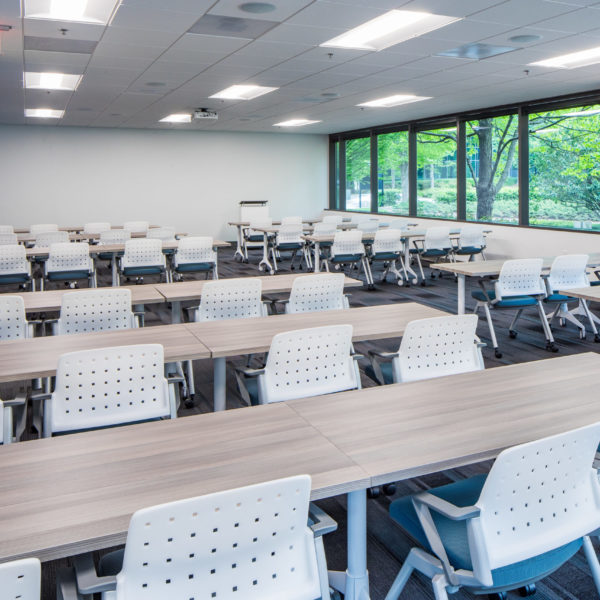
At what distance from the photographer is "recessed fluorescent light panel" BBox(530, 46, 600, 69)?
7.27 metres

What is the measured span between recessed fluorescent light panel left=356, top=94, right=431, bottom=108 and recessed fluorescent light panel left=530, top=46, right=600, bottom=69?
110 inches

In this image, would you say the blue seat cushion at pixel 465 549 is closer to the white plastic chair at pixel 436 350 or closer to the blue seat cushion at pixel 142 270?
the white plastic chair at pixel 436 350

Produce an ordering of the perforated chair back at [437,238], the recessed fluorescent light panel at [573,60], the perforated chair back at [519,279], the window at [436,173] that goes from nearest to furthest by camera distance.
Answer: the perforated chair back at [519,279], the recessed fluorescent light panel at [573,60], the perforated chair back at [437,238], the window at [436,173]

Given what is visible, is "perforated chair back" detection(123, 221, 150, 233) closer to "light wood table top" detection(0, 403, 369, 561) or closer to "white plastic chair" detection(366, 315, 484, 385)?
"white plastic chair" detection(366, 315, 484, 385)

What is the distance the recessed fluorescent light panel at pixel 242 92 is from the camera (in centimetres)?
942

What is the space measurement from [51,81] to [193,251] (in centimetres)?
326

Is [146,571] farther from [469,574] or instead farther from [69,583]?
[469,574]

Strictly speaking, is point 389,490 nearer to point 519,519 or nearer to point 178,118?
point 519,519

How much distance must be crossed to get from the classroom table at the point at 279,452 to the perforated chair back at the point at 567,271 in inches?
157

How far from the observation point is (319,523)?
71.4 inches

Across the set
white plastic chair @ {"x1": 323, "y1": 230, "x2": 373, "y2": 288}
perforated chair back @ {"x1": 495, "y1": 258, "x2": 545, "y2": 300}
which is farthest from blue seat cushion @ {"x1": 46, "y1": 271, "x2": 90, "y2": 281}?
perforated chair back @ {"x1": 495, "y1": 258, "x2": 545, "y2": 300}

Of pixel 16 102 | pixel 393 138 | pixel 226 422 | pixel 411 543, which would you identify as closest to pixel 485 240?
pixel 393 138

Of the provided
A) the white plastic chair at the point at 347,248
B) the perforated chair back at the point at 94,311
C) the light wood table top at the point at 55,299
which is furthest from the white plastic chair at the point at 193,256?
the perforated chair back at the point at 94,311

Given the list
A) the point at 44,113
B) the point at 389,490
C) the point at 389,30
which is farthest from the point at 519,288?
the point at 44,113
